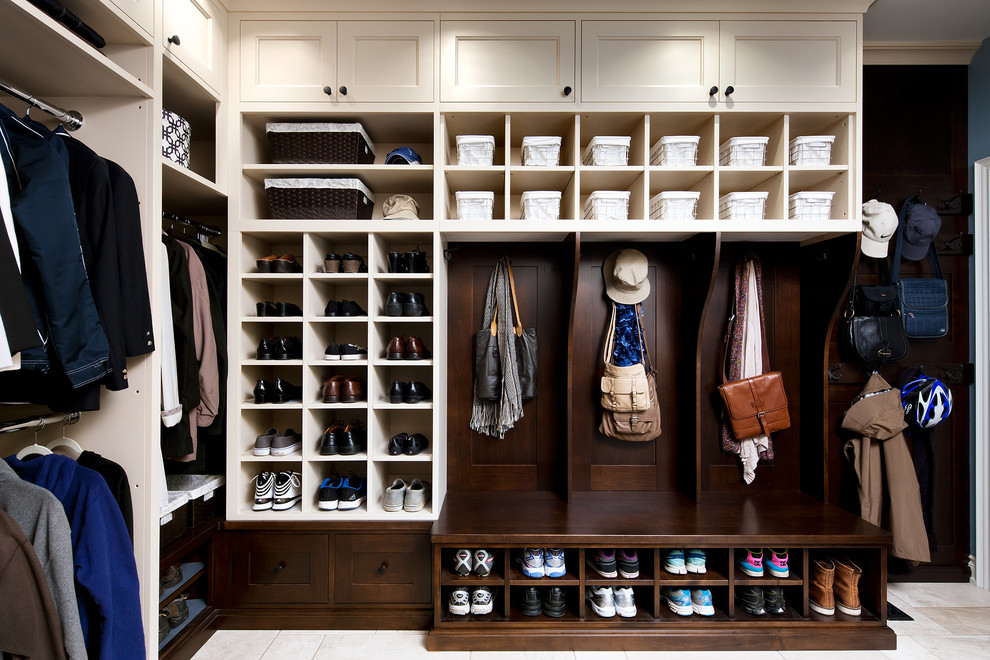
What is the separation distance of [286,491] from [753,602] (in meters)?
2.19

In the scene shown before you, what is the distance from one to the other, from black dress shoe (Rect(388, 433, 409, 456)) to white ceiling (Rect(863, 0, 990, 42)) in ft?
10.2

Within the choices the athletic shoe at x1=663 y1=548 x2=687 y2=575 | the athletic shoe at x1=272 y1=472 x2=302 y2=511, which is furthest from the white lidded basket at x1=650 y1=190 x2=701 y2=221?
the athletic shoe at x1=272 y1=472 x2=302 y2=511

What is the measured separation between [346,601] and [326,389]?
0.99 meters

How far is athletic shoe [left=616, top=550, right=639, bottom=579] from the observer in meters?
2.06

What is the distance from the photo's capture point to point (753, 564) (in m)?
2.06

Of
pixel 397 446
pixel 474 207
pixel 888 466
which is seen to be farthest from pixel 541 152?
pixel 888 466

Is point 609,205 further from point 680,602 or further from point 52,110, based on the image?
point 52,110

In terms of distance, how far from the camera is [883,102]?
8.45 ft

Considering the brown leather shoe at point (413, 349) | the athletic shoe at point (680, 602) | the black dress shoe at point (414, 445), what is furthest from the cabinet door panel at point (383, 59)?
the athletic shoe at point (680, 602)

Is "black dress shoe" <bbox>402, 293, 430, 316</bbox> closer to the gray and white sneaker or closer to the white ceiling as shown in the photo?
the gray and white sneaker

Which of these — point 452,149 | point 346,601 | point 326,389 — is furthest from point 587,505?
point 452,149

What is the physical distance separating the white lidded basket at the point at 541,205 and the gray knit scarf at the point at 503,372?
358 mm

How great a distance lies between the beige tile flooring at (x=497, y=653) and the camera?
1.95m

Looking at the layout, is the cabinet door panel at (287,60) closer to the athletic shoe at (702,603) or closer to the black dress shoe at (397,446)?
the black dress shoe at (397,446)
